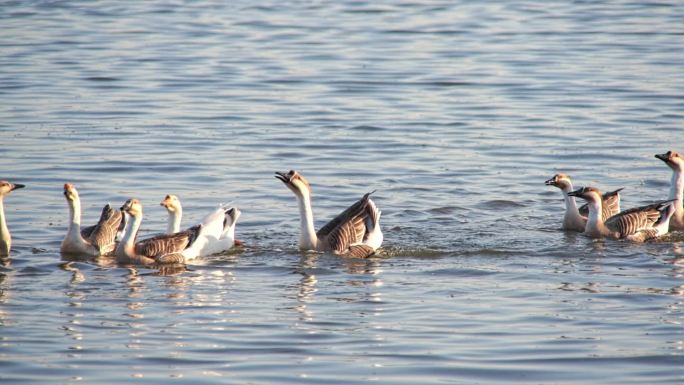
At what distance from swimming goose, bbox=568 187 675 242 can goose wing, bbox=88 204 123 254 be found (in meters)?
5.91

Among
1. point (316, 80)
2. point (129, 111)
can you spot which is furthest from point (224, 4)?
point (129, 111)

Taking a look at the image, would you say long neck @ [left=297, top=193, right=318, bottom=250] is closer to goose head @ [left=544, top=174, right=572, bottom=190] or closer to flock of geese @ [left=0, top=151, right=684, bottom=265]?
flock of geese @ [left=0, top=151, right=684, bottom=265]

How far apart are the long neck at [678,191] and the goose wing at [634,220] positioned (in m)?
0.80

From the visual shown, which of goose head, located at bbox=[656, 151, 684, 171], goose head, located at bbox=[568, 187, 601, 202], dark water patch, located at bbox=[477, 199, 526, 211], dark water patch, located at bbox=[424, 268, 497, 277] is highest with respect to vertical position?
goose head, located at bbox=[656, 151, 684, 171]

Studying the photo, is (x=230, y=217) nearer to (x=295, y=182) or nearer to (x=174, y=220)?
(x=174, y=220)

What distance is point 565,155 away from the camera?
67.3ft

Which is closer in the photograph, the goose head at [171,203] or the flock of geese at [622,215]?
the goose head at [171,203]

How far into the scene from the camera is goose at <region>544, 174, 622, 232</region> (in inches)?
635

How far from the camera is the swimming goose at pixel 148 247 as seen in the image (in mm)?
14219

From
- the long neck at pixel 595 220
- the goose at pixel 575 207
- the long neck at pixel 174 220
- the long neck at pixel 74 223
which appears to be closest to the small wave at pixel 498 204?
the goose at pixel 575 207

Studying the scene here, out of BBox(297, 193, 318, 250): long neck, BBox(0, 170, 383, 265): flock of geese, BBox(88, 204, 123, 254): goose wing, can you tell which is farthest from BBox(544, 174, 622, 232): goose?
BBox(88, 204, 123, 254): goose wing

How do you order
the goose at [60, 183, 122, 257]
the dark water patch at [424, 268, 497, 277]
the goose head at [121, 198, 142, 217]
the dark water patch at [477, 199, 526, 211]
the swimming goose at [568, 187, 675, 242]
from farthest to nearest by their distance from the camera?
the dark water patch at [477, 199, 526, 211], the swimming goose at [568, 187, 675, 242], the goose at [60, 183, 122, 257], the goose head at [121, 198, 142, 217], the dark water patch at [424, 268, 497, 277]

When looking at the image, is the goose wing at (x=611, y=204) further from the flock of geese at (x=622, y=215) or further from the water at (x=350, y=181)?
the water at (x=350, y=181)

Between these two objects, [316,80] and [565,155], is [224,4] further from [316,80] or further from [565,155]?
[565,155]
